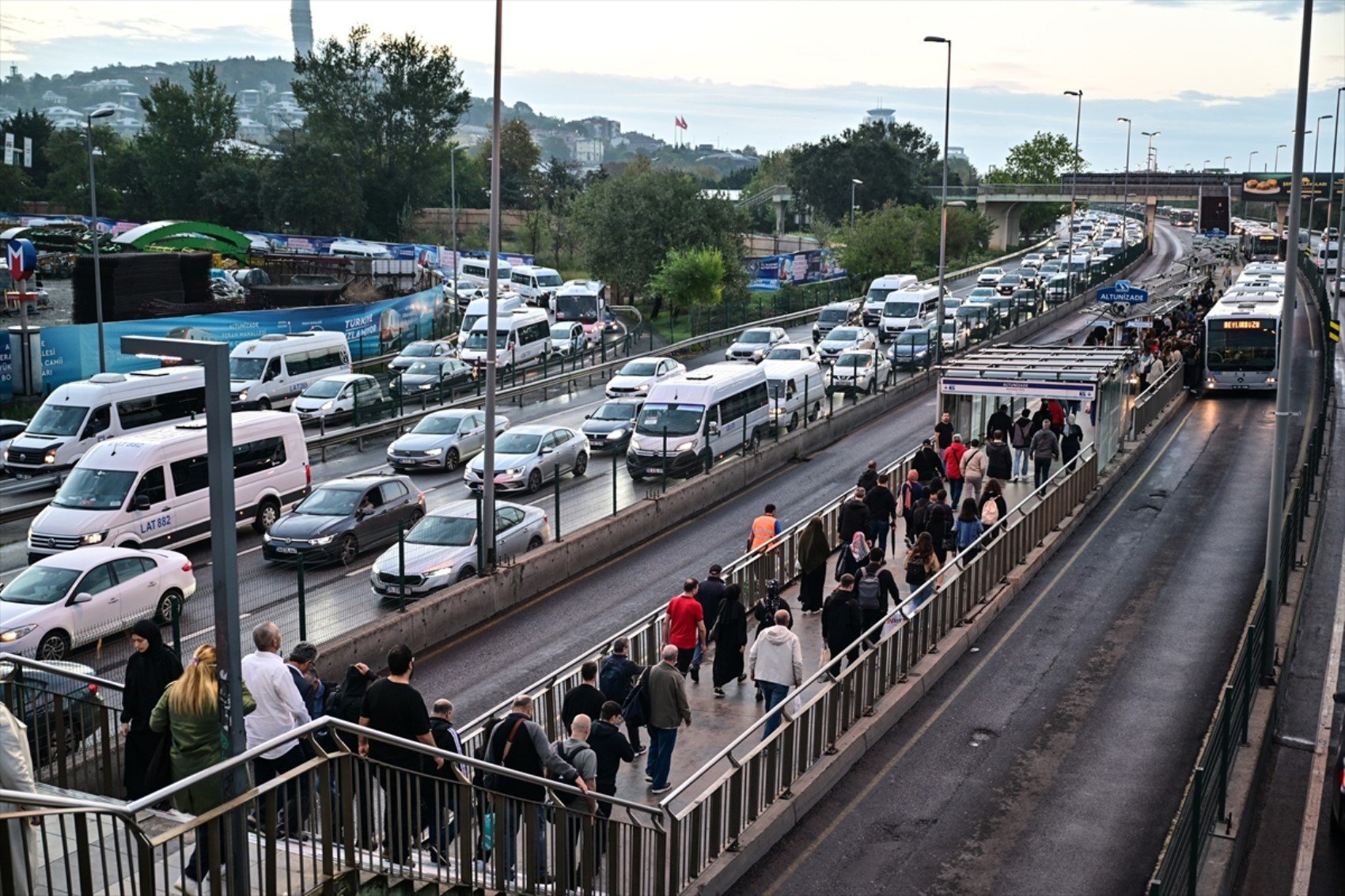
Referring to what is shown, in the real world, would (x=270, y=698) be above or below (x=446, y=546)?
above

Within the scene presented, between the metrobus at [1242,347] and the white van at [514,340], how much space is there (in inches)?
852

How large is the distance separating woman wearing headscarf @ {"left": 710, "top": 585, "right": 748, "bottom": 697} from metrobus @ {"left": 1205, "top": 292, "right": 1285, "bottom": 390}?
29.4 m

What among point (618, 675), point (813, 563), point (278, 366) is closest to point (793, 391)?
point (278, 366)

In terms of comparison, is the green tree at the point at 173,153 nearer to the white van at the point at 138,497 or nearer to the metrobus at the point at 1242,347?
the metrobus at the point at 1242,347

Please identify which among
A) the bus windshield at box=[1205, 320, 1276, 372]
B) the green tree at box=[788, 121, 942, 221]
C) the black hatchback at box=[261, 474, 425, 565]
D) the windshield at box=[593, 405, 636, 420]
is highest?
the green tree at box=[788, 121, 942, 221]

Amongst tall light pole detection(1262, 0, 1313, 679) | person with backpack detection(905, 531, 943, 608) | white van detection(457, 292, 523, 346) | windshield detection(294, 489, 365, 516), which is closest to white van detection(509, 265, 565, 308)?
white van detection(457, 292, 523, 346)

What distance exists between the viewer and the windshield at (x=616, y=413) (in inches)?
1320

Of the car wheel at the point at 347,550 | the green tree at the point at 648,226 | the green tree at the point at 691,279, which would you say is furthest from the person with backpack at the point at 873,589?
the green tree at the point at 648,226

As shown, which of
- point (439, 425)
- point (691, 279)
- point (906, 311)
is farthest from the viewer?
point (691, 279)

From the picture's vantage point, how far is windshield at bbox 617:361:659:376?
40844 mm

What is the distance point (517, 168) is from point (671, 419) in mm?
109580

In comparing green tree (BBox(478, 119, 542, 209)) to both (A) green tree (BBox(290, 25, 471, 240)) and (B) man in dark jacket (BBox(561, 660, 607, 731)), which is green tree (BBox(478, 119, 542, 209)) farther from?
(B) man in dark jacket (BBox(561, 660, 607, 731))

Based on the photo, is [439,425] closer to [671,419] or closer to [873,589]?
[671,419]

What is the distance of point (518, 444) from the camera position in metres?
29.0
